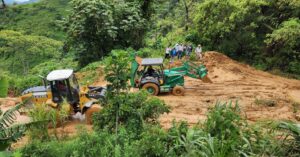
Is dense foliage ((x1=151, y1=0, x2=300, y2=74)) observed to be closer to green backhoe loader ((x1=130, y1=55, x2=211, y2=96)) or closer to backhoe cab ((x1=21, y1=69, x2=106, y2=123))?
green backhoe loader ((x1=130, y1=55, x2=211, y2=96))

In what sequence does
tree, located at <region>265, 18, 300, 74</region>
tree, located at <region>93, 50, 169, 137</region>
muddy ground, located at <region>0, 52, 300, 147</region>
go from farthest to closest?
tree, located at <region>265, 18, 300, 74</region>, muddy ground, located at <region>0, 52, 300, 147</region>, tree, located at <region>93, 50, 169, 137</region>

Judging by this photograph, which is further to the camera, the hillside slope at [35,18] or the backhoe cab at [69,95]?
the hillside slope at [35,18]

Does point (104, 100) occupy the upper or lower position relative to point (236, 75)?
upper

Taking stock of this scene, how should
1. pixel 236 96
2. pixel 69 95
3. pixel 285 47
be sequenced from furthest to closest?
pixel 285 47 < pixel 236 96 < pixel 69 95

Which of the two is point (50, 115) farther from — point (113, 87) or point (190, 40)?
point (190, 40)

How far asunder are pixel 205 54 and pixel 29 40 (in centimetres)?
1616

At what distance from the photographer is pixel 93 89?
13.4 meters

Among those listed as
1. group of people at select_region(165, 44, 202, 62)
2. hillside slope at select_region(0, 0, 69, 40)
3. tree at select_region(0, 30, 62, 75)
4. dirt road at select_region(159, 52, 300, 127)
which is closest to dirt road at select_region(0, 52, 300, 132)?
dirt road at select_region(159, 52, 300, 127)

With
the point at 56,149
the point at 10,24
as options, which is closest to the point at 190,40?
the point at 56,149

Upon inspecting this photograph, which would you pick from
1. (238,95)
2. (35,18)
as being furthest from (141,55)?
(35,18)

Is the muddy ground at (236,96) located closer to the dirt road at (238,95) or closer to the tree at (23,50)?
the dirt road at (238,95)

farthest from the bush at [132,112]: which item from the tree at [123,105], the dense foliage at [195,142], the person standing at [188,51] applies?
the person standing at [188,51]

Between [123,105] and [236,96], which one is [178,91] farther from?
[123,105]

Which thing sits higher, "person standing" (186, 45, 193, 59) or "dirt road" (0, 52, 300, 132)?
"person standing" (186, 45, 193, 59)
